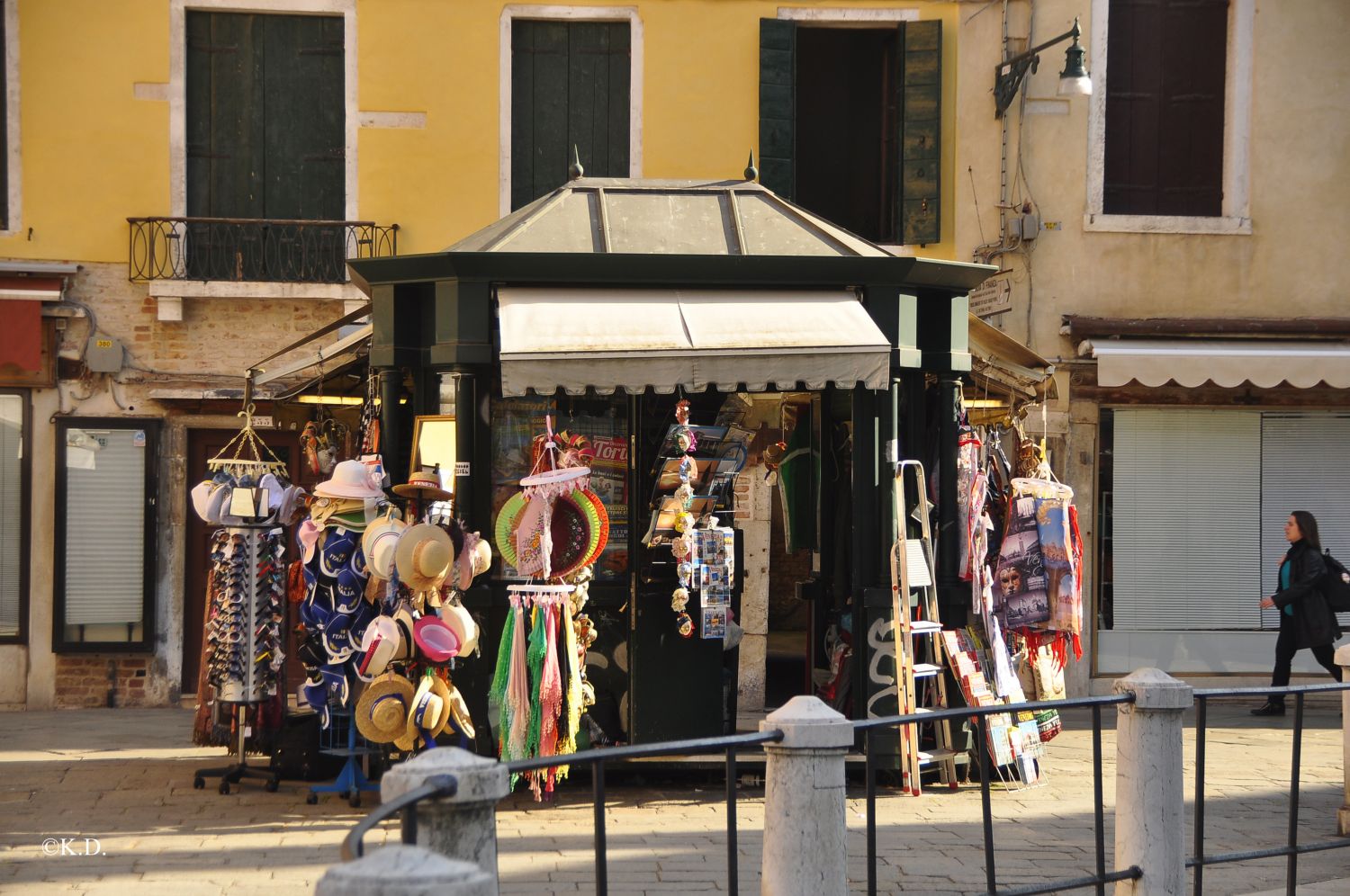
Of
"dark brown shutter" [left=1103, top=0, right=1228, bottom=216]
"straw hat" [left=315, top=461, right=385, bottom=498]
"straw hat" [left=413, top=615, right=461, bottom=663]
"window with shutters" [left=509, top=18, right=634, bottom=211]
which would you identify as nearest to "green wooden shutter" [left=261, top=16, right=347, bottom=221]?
"window with shutters" [left=509, top=18, right=634, bottom=211]

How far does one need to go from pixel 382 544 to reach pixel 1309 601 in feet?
24.0

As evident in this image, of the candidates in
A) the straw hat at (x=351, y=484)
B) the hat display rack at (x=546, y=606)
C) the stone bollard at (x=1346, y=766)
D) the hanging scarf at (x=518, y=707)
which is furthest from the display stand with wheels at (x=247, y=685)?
the stone bollard at (x=1346, y=766)

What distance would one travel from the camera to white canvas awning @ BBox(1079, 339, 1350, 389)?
12.2 m

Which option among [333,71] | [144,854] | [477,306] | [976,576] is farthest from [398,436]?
[333,71]

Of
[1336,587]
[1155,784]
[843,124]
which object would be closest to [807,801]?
[1155,784]

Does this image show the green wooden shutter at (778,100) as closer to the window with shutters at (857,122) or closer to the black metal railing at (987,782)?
the window with shutters at (857,122)

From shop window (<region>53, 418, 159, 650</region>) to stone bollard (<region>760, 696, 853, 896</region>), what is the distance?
8642 mm

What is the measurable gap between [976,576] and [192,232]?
7.23 metres

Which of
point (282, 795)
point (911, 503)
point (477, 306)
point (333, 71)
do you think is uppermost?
point (333, 71)

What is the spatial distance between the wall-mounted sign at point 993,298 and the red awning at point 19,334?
7519 millimetres

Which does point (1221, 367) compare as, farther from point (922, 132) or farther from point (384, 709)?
point (384, 709)

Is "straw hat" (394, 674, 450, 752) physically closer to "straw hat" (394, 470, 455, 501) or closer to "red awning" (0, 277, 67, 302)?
"straw hat" (394, 470, 455, 501)

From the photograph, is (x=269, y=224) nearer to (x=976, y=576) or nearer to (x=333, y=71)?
(x=333, y=71)

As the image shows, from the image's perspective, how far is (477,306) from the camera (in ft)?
26.7
